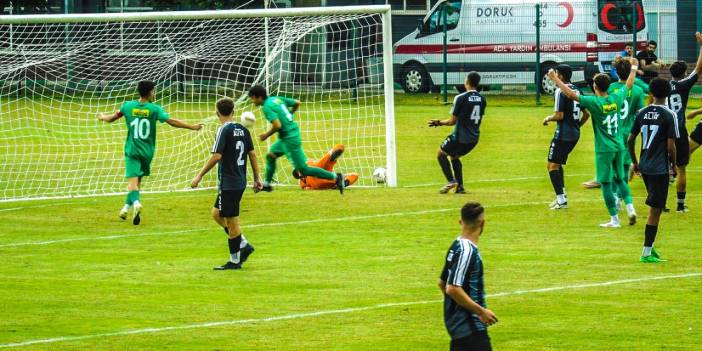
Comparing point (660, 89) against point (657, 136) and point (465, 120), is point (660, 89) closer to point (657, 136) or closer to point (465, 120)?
point (657, 136)

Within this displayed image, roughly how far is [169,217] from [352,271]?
5737 mm

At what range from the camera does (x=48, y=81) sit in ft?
91.0

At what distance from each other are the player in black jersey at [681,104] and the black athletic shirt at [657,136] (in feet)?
14.3

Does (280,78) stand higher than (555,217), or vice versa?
(280,78)

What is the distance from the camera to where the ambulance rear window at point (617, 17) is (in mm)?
39344

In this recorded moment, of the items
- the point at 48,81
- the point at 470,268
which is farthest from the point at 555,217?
the point at 48,81

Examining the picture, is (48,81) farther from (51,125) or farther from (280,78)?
(280,78)

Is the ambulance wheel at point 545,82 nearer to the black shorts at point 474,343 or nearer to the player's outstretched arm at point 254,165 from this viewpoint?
the player's outstretched arm at point 254,165

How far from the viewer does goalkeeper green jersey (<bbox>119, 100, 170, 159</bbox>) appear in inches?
737

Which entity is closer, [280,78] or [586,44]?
[280,78]

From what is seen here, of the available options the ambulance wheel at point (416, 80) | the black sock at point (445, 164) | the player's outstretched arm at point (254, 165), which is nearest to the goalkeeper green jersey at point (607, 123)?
the black sock at point (445, 164)

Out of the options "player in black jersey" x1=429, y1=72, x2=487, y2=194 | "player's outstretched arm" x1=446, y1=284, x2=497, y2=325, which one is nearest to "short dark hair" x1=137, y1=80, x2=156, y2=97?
"player in black jersey" x1=429, y1=72, x2=487, y2=194

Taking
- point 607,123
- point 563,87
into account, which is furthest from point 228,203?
point 607,123

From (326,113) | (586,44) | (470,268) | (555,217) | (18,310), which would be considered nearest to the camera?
(470,268)
